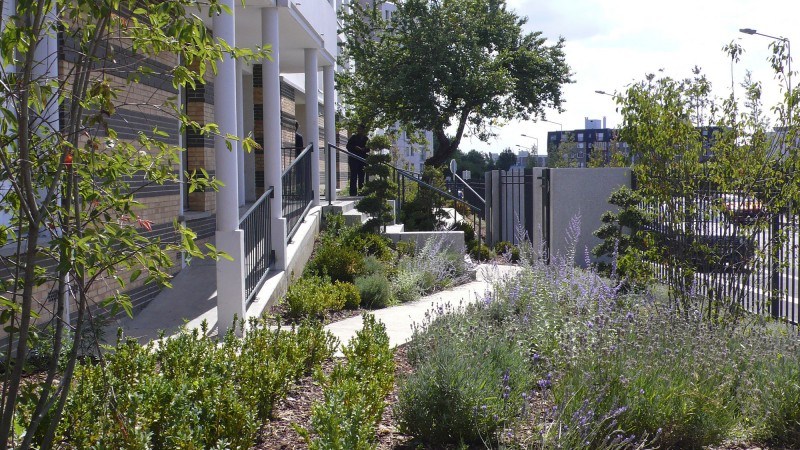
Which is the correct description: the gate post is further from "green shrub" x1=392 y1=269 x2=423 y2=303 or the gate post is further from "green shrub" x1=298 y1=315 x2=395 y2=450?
"green shrub" x1=298 y1=315 x2=395 y2=450

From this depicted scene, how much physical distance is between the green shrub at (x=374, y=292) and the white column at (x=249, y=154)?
252 inches

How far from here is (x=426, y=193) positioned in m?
18.8

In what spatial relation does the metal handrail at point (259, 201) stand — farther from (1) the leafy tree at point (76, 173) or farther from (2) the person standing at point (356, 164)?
(2) the person standing at point (356, 164)

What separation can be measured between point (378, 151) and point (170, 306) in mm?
8763

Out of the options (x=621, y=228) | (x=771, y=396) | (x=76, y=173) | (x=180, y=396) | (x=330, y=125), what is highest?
(x=330, y=125)

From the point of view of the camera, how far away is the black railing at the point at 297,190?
13273 millimetres

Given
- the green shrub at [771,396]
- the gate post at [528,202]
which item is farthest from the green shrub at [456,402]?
the gate post at [528,202]

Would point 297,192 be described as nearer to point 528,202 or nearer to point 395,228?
point 395,228

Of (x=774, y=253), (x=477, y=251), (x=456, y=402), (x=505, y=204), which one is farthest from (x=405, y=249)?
(x=456, y=402)

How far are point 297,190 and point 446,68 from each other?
17612 millimetres

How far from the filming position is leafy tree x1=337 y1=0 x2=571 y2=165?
30.9m

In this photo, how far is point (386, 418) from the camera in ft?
20.6

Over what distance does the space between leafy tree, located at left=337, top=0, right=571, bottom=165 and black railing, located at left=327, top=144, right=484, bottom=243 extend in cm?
276

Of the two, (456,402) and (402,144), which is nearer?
(456,402)
